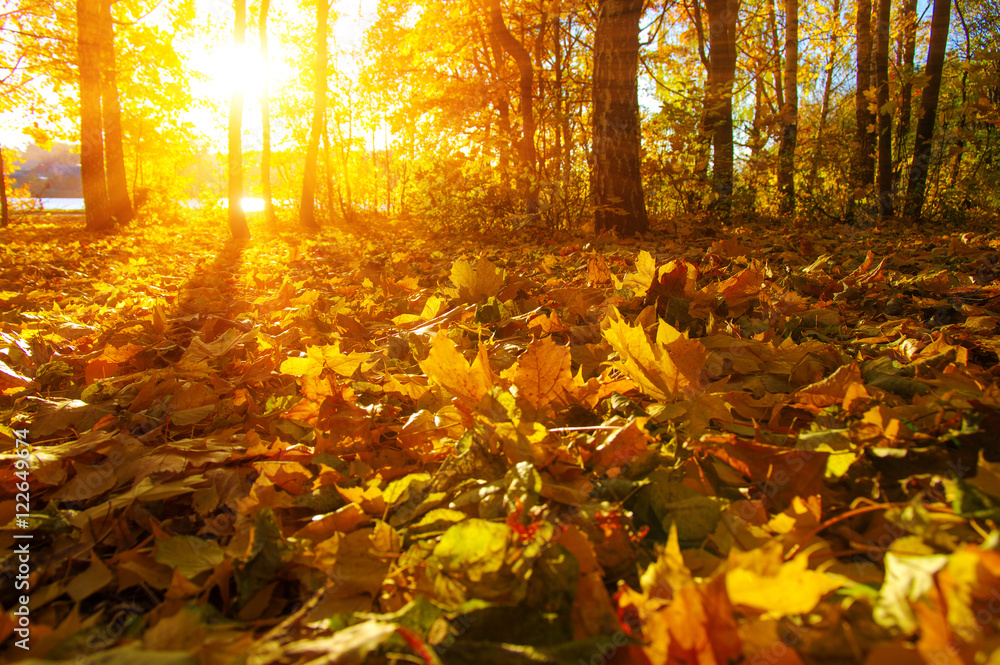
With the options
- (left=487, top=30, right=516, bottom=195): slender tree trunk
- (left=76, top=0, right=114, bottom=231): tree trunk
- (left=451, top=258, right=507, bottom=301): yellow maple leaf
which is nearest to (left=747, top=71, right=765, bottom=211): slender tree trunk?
(left=487, top=30, right=516, bottom=195): slender tree trunk

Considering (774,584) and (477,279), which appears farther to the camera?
(477,279)

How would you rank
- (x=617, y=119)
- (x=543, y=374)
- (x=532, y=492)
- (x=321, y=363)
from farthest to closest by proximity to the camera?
(x=617, y=119) < (x=321, y=363) < (x=543, y=374) < (x=532, y=492)

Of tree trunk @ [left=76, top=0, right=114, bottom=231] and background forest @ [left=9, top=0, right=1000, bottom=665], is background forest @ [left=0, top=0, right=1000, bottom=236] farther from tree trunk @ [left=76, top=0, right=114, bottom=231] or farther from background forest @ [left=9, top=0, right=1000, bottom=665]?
background forest @ [left=9, top=0, right=1000, bottom=665]

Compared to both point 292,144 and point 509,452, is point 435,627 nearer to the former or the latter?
point 509,452

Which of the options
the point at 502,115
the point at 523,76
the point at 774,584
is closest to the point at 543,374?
the point at 774,584

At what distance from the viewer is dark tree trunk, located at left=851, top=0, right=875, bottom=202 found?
23.8 feet

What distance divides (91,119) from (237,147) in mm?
3157

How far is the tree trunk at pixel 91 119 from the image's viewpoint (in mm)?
8922

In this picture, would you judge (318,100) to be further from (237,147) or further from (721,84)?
(721,84)

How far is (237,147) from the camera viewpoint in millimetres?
8719

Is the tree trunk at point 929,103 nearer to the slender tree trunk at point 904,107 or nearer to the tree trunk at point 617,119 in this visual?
the slender tree trunk at point 904,107

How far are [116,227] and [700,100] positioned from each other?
10.2 meters

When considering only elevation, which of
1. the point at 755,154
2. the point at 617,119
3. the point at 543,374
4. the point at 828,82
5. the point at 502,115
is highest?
the point at 828,82

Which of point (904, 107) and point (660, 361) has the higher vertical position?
point (904, 107)
